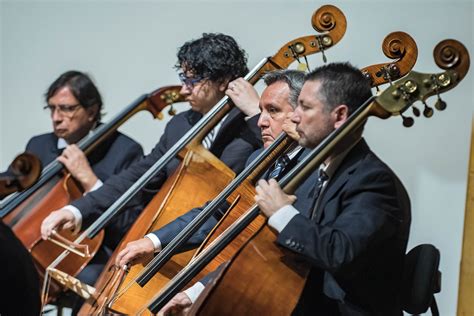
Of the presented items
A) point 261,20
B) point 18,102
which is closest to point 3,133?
point 18,102

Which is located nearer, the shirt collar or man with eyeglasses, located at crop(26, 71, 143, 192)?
man with eyeglasses, located at crop(26, 71, 143, 192)

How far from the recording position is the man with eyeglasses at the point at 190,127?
345 centimetres

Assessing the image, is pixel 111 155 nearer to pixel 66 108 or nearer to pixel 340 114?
pixel 66 108

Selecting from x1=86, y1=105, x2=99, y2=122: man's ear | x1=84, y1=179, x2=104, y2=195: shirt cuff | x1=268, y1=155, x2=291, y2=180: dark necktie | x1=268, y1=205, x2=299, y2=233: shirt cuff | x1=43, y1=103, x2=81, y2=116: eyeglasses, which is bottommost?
x1=268, y1=155, x2=291, y2=180: dark necktie

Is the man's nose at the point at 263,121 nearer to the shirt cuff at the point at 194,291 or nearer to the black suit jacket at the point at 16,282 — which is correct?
the shirt cuff at the point at 194,291

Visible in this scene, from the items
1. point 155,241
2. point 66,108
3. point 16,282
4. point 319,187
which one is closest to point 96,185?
point 66,108

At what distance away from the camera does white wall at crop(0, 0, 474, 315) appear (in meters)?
4.33

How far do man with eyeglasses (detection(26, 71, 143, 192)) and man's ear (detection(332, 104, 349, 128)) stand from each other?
1573mm

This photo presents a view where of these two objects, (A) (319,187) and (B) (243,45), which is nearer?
(A) (319,187)

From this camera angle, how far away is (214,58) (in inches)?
142

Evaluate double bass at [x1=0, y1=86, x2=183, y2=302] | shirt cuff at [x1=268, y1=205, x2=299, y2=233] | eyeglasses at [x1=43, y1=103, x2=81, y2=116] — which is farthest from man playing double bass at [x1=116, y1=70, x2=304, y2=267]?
eyeglasses at [x1=43, y1=103, x2=81, y2=116]

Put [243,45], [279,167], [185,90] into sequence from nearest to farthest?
[279,167] < [185,90] < [243,45]

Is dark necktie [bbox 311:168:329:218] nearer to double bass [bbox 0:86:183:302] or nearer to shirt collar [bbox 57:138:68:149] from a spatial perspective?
double bass [bbox 0:86:183:302]

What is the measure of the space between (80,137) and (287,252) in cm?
195
